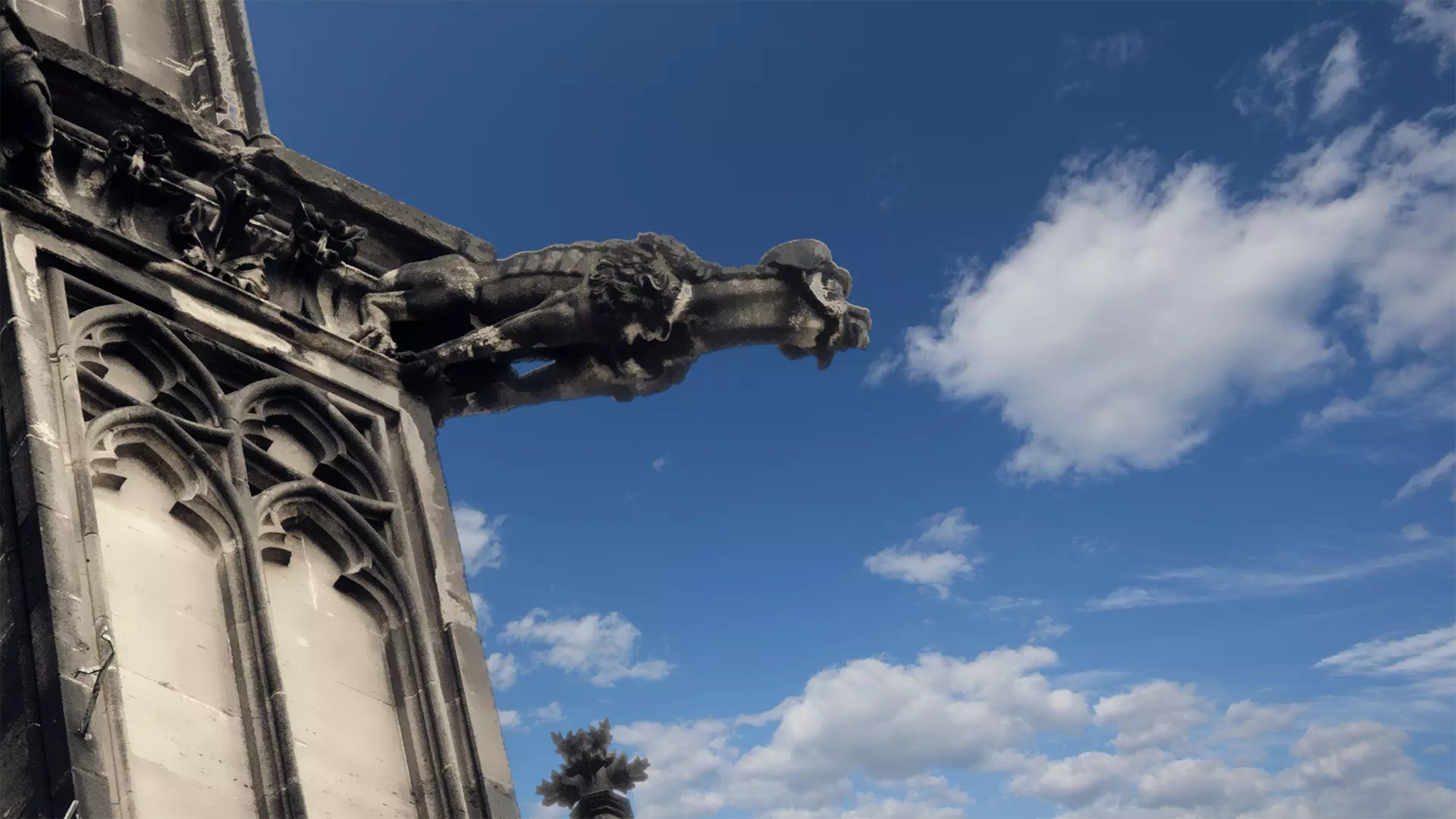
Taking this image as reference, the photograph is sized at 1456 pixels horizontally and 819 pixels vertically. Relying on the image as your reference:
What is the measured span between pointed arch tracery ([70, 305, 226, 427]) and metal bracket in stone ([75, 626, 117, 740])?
4.45ft

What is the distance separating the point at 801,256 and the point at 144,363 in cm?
279

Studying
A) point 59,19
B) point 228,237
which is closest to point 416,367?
point 228,237

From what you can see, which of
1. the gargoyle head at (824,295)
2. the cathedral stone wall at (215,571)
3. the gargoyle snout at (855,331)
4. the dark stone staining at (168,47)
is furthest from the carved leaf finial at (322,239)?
the gargoyle snout at (855,331)

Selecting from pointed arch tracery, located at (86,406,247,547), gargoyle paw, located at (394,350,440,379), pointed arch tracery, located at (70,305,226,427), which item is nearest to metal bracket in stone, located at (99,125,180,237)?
pointed arch tracery, located at (70,305,226,427)

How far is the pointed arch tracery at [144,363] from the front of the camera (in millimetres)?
6227

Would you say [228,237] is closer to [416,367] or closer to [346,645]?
[416,367]

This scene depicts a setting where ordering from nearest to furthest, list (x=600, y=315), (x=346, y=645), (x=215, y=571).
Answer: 1. (x=215, y=571)
2. (x=346, y=645)
3. (x=600, y=315)

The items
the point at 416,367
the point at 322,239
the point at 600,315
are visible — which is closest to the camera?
the point at 322,239

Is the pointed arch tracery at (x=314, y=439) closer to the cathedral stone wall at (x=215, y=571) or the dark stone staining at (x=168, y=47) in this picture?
the cathedral stone wall at (x=215, y=571)

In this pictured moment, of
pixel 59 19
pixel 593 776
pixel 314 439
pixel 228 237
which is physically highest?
pixel 59 19

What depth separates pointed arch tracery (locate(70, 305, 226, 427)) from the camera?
6.23m

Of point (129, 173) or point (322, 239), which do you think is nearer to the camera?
point (129, 173)

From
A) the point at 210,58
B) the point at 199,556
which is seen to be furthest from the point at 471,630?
the point at 210,58

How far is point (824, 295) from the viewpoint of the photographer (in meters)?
→ 7.69
